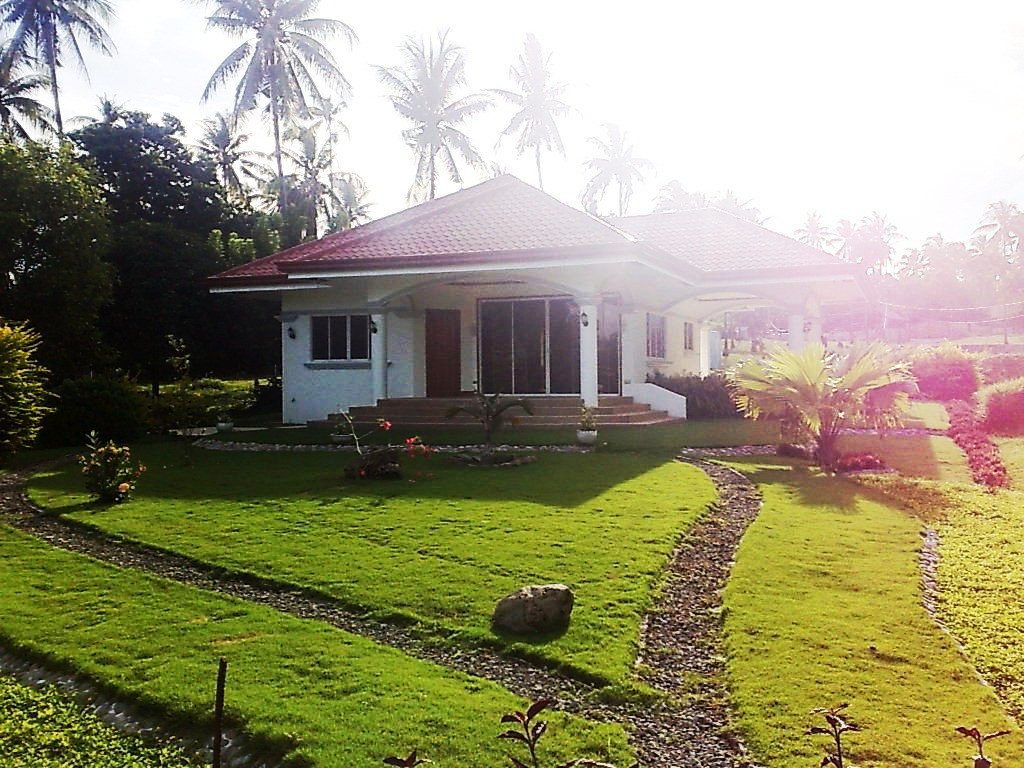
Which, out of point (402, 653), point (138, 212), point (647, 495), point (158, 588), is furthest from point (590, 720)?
point (138, 212)

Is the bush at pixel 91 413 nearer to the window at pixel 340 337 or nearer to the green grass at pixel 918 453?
the window at pixel 340 337

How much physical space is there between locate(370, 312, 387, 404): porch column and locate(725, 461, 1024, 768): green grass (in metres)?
11.1

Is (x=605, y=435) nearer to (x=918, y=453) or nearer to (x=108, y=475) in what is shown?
(x=918, y=453)

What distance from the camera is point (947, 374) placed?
24.7m

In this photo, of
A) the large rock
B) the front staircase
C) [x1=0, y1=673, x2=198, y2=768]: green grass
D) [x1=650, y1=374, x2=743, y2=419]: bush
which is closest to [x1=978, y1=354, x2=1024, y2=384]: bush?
[x1=650, y1=374, x2=743, y2=419]: bush

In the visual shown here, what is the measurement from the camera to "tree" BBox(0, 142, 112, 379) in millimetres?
19188

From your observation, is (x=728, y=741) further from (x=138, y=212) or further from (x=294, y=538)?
(x=138, y=212)

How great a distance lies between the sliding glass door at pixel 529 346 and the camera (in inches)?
747

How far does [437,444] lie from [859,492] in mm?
7002

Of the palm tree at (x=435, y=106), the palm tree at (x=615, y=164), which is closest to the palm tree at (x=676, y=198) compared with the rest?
the palm tree at (x=615, y=164)

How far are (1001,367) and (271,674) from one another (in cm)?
2824

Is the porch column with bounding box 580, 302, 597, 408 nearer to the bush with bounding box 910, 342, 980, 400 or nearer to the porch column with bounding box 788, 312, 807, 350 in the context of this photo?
the porch column with bounding box 788, 312, 807, 350

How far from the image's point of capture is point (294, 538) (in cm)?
851

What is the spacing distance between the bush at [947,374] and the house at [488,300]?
211 inches
